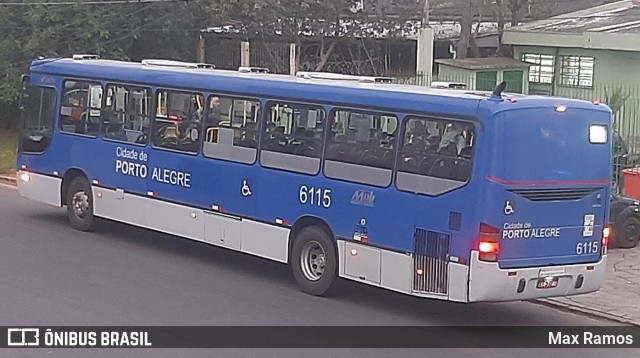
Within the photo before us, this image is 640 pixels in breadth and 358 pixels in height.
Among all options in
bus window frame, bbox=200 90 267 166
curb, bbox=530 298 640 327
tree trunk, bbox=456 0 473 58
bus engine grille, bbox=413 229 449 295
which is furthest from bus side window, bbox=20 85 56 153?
tree trunk, bbox=456 0 473 58

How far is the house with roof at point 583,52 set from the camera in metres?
→ 31.5

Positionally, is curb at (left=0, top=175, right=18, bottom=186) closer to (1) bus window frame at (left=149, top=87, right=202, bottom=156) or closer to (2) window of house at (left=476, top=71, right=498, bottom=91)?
(1) bus window frame at (left=149, top=87, right=202, bottom=156)

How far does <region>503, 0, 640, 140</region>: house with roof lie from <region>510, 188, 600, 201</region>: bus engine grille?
1657 cm

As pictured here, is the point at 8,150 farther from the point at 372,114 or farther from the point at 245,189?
the point at 372,114

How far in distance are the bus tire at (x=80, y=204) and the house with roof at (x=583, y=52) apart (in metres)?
15.4

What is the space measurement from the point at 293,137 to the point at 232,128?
1.30 metres

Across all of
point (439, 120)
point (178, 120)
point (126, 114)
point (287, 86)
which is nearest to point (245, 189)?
point (287, 86)

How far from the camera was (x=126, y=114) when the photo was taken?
1705cm

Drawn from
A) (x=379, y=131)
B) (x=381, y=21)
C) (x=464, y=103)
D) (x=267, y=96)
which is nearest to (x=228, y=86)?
(x=267, y=96)

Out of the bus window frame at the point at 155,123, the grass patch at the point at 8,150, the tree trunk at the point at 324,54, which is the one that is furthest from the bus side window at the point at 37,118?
the tree trunk at the point at 324,54

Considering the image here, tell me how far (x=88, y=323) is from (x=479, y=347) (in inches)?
157

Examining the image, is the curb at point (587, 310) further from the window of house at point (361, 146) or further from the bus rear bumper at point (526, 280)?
the window of house at point (361, 146)

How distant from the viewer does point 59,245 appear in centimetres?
1669

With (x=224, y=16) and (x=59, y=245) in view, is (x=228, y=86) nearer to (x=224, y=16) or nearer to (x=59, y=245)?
(x=59, y=245)
